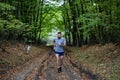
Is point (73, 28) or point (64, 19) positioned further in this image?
point (64, 19)

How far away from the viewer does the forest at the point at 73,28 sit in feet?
50.4

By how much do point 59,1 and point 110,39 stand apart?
59.7ft

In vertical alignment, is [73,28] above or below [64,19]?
below

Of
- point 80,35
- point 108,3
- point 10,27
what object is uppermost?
point 108,3

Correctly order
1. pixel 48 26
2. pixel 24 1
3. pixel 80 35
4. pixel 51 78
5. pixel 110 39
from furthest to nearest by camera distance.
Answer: pixel 48 26 < pixel 80 35 < pixel 24 1 < pixel 110 39 < pixel 51 78

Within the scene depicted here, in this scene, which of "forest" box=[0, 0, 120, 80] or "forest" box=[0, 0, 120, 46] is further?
"forest" box=[0, 0, 120, 46]

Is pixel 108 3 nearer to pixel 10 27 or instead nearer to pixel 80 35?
pixel 10 27

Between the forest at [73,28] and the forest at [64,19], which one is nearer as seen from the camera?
the forest at [73,28]

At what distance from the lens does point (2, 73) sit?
43.4 feet

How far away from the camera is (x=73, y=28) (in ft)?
129

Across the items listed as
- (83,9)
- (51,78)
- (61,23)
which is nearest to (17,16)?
(83,9)

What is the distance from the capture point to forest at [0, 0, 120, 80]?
50.4ft

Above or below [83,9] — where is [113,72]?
below

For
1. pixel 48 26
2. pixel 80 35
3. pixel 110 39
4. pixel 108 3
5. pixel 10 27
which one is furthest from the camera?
pixel 48 26
